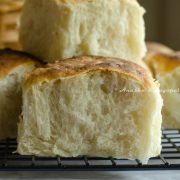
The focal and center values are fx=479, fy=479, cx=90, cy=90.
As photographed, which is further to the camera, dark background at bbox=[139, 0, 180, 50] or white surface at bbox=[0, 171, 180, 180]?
dark background at bbox=[139, 0, 180, 50]

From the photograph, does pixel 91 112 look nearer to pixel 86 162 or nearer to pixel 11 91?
pixel 86 162

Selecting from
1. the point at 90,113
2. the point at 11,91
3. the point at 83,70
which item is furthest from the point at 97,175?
the point at 11,91

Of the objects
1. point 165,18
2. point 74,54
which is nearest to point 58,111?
point 74,54

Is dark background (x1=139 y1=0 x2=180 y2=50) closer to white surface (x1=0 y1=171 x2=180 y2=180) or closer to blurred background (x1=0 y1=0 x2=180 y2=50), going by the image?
blurred background (x1=0 y1=0 x2=180 y2=50)

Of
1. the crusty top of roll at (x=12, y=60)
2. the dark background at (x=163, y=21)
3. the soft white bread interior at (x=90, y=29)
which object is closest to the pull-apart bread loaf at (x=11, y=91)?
the crusty top of roll at (x=12, y=60)

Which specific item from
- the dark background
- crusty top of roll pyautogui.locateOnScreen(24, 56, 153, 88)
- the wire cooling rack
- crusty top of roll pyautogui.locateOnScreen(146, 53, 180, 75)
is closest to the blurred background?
the dark background

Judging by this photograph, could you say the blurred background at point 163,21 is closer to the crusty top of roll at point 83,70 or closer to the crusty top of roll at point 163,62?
the crusty top of roll at point 163,62
